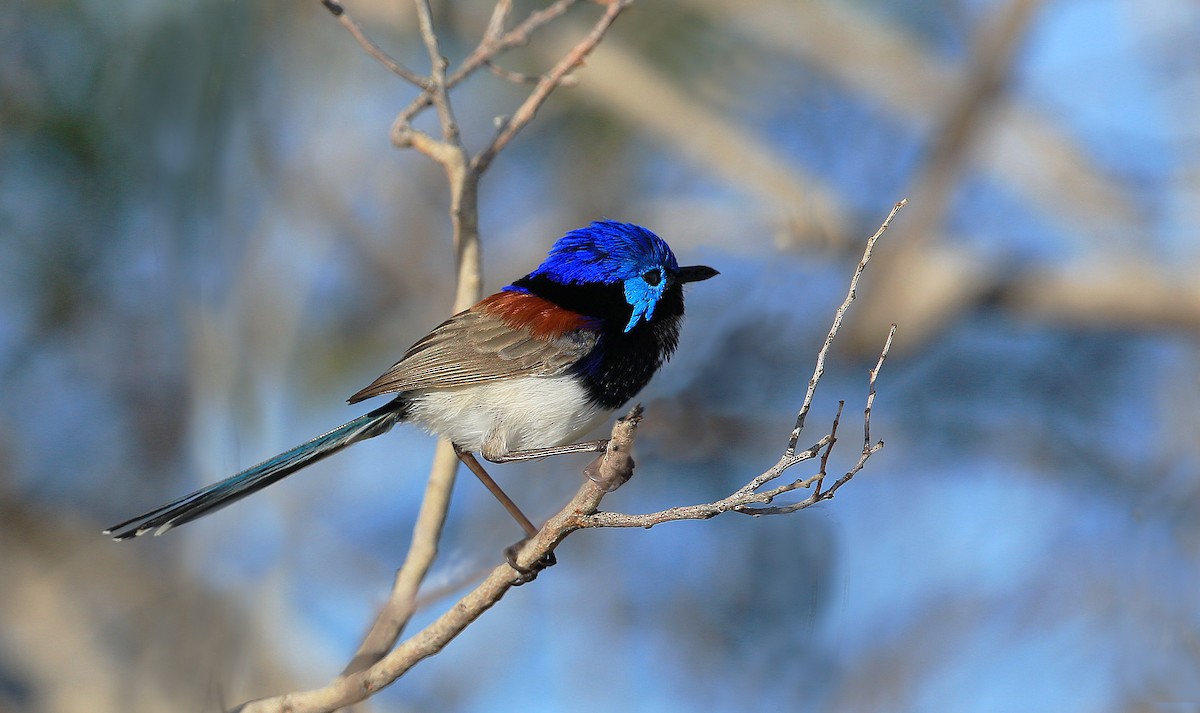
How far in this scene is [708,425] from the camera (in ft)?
18.3

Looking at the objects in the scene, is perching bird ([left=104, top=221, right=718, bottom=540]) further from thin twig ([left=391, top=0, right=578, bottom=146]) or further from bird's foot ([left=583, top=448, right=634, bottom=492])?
bird's foot ([left=583, top=448, right=634, bottom=492])

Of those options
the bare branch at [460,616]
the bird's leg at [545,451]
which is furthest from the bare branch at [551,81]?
the bare branch at [460,616]

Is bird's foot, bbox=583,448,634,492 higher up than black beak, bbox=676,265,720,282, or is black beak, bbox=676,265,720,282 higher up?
black beak, bbox=676,265,720,282

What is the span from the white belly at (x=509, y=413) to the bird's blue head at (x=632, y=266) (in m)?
0.36

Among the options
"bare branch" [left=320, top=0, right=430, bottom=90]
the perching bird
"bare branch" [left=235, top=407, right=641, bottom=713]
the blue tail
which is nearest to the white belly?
the perching bird

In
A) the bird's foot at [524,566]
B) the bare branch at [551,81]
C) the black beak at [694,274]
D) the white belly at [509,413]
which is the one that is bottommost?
the bird's foot at [524,566]

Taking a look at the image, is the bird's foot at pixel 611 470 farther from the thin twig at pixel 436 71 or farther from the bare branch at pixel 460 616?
the thin twig at pixel 436 71

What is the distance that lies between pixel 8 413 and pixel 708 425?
3.64m

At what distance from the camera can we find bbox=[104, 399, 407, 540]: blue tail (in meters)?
3.15

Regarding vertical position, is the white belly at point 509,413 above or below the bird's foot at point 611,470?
above

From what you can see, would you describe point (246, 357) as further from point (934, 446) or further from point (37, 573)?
point (934, 446)

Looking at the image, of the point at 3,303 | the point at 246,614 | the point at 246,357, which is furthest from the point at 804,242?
the point at 3,303

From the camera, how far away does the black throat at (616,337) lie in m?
3.46

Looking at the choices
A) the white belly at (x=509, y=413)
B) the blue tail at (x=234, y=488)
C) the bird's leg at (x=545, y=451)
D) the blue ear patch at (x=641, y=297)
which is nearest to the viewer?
the bird's leg at (x=545, y=451)
